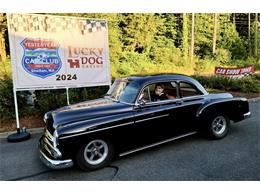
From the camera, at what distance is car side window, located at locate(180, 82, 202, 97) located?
523 centimetres

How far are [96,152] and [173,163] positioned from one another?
1.36 m

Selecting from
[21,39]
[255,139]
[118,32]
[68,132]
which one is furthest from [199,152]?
[118,32]

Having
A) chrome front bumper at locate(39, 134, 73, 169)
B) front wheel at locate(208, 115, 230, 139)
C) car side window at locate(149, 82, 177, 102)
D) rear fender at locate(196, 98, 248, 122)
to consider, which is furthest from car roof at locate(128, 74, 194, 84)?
chrome front bumper at locate(39, 134, 73, 169)

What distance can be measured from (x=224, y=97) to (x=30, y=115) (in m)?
5.41

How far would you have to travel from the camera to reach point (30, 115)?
7.39m

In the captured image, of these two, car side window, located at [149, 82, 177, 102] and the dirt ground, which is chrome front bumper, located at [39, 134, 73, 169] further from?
the dirt ground

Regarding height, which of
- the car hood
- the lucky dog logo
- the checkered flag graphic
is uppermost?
the checkered flag graphic

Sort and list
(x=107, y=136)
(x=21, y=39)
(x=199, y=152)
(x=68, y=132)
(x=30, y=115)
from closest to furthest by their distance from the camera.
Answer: (x=68, y=132) → (x=107, y=136) → (x=199, y=152) → (x=21, y=39) → (x=30, y=115)

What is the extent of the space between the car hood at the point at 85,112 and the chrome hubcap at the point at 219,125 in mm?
2154

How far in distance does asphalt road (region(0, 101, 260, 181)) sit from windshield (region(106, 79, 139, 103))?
1.11m

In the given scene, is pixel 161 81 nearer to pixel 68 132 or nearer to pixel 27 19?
pixel 68 132

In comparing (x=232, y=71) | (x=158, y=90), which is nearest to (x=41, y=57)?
(x=158, y=90)

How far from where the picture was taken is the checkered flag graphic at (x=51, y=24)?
6.15 m

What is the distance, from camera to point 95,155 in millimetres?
Answer: 4227
